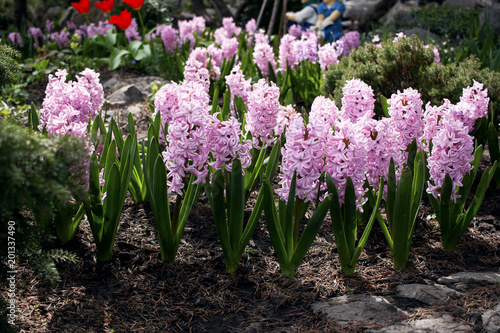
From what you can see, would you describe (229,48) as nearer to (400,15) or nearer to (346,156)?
(346,156)

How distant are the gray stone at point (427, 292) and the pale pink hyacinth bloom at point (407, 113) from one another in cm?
74

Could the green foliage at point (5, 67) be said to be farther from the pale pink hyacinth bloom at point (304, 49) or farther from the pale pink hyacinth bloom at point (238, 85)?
the pale pink hyacinth bloom at point (304, 49)

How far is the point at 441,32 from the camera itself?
356 inches

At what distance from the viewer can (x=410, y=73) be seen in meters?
4.24

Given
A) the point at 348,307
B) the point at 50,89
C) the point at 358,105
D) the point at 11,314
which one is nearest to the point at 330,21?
the point at 358,105

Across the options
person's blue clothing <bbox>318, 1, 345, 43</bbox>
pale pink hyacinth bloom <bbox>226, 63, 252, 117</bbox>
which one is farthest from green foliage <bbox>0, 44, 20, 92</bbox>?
person's blue clothing <bbox>318, 1, 345, 43</bbox>

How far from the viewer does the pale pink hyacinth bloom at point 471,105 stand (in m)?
2.74

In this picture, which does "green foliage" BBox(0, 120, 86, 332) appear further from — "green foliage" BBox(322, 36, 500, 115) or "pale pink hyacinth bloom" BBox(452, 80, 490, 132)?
"green foliage" BBox(322, 36, 500, 115)

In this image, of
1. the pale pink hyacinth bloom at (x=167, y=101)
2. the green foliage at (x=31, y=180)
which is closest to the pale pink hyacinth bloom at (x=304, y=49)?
the pale pink hyacinth bloom at (x=167, y=101)

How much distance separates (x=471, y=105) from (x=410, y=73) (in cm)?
133

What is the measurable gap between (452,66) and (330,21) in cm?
434

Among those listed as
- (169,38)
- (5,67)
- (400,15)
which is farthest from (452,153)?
(400,15)

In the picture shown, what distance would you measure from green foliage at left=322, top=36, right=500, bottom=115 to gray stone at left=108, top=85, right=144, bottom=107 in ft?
7.41

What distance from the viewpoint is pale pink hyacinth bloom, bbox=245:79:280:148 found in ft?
8.98
